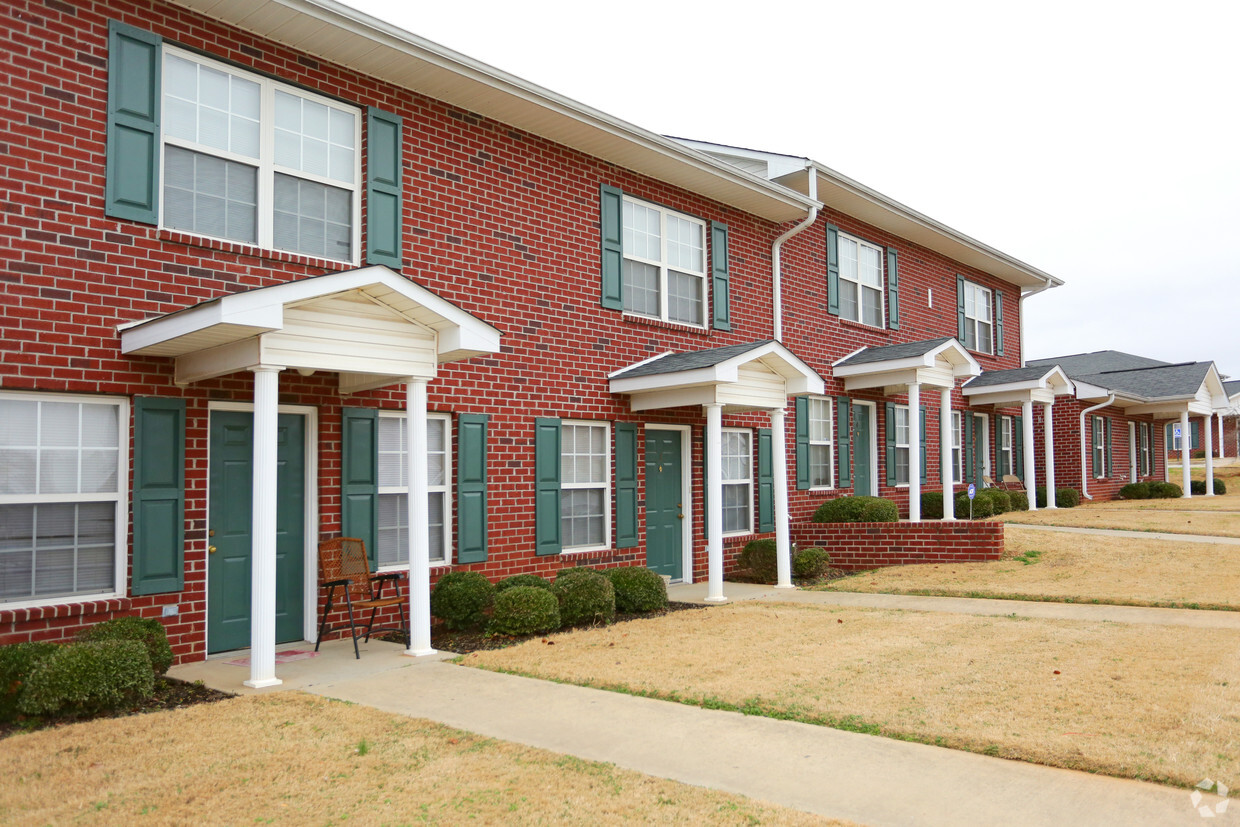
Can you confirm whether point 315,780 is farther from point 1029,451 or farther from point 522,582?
point 1029,451

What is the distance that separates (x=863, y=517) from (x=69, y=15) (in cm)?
1166

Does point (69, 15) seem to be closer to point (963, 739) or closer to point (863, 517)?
point (963, 739)

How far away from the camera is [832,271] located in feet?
52.4

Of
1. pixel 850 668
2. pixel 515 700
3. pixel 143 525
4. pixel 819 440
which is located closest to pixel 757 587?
pixel 819 440

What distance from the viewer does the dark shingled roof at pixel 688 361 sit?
36.2ft

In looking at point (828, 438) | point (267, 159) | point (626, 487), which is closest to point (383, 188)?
point (267, 159)

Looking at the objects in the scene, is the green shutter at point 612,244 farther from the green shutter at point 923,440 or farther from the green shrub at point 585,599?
the green shutter at point 923,440

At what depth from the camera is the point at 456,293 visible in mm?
9859

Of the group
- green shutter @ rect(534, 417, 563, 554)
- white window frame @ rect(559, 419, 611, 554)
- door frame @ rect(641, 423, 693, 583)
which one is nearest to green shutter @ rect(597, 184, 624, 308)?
white window frame @ rect(559, 419, 611, 554)

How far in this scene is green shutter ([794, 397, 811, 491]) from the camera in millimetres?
14797

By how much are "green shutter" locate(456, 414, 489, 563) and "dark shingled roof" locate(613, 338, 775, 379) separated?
2390 millimetres

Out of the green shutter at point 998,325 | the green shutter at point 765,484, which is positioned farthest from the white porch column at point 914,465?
the green shutter at point 998,325

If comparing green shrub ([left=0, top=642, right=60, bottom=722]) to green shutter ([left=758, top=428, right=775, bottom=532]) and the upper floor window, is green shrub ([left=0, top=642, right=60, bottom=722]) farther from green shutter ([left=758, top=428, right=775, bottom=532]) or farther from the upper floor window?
the upper floor window

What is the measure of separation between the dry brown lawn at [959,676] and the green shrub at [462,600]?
899 millimetres
